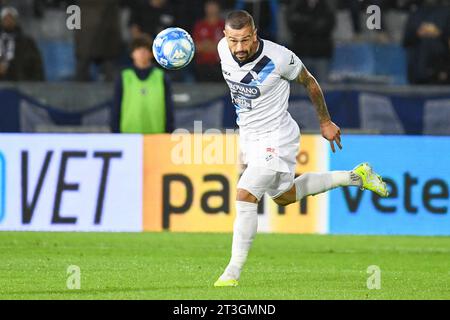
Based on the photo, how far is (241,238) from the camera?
9914mm

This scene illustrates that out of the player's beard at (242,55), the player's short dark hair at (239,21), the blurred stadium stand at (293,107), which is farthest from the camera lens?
the blurred stadium stand at (293,107)

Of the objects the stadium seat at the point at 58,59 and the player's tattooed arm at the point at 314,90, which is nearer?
the player's tattooed arm at the point at 314,90

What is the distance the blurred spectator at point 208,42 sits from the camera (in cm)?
1889

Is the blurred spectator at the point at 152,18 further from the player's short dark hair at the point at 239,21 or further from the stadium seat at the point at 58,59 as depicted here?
the player's short dark hair at the point at 239,21

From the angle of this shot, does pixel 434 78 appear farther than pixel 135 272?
Yes

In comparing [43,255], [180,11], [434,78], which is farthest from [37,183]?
[434,78]

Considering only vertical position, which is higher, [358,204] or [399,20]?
[399,20]

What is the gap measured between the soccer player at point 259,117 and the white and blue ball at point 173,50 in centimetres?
28

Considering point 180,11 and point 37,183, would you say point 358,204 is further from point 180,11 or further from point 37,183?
point 180,11

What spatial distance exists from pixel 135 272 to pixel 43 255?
5.93 ft

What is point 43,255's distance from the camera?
40.9 ft

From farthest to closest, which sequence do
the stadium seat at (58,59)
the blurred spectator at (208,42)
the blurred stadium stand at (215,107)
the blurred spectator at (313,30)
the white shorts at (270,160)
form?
the stadium seat at (58,59) < the blurred spectator at (313,30) < the blurred spectator at (208,42) < the blurred stadium stand at (215,107) < the white shorts at (270,160)

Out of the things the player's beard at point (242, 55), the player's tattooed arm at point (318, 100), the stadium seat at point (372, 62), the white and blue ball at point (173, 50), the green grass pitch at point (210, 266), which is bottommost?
the green grass pitch at point (210, 266)
